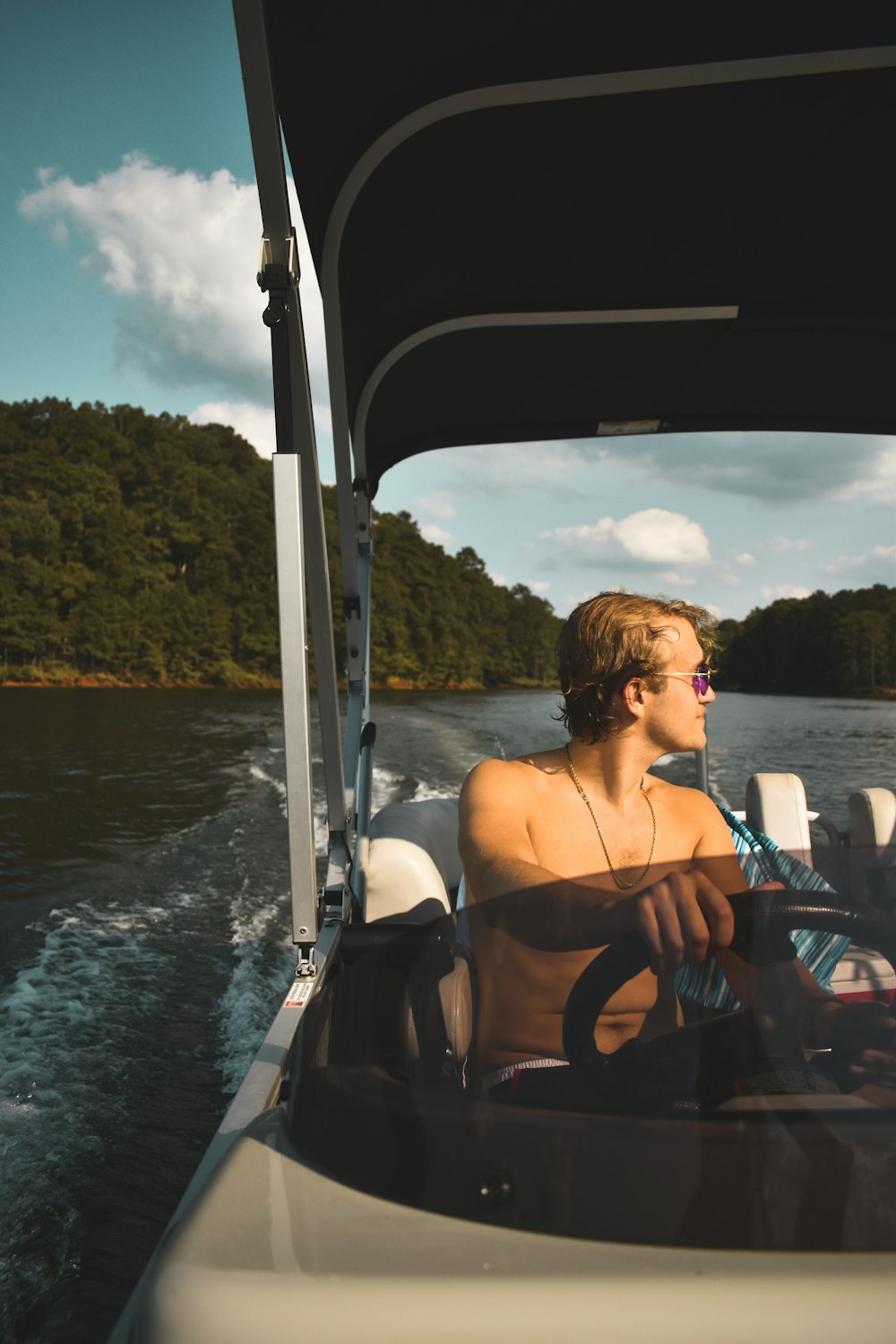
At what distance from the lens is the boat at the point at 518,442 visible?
0.86 metres

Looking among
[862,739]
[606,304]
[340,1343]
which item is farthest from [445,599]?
[340,1343]

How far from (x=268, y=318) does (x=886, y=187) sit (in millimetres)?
1435

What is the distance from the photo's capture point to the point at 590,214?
7.74ft

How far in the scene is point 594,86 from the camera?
1921 millimetres

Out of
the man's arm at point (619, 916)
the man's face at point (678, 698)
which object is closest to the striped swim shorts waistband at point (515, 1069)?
the man's arm at point (619, 916)

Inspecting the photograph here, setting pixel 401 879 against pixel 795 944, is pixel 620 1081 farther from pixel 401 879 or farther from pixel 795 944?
pixel 401 879

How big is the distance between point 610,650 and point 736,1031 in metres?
0.81

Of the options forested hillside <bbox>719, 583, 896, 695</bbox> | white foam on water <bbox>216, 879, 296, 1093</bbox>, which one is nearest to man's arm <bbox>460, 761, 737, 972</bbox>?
white foam on water <bbox>216, 879, 296, 1093</bbox>

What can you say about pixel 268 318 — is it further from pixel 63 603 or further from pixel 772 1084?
pixel 63 603

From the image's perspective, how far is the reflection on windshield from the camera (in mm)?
931

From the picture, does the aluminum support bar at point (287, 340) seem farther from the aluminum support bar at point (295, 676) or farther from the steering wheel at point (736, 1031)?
the steering wheel at point (736, 1031)

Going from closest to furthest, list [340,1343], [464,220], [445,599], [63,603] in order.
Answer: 1. [340,1343]
2. [464,220]
3. [445,599]
4. [63,603]

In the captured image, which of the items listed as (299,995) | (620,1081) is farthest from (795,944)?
(299,995)

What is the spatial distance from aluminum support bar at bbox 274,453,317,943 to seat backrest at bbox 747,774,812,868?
4.18 ft
